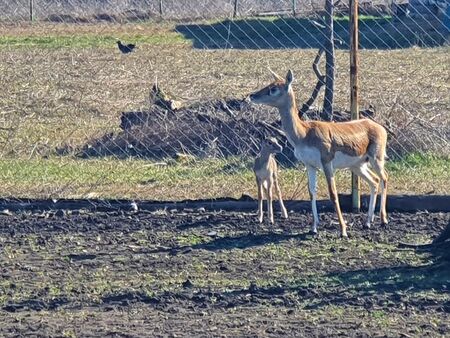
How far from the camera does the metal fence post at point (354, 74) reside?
1130cm

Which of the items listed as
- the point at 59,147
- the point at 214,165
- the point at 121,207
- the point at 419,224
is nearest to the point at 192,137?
the point at 214,165

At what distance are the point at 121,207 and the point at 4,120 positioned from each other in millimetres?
4347

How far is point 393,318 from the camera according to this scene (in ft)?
24.9

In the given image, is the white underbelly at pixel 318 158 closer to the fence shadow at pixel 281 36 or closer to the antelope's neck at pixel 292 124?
the antelope's neck at pixel 292 124

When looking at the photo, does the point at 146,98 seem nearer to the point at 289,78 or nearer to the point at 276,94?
the point at 276,94

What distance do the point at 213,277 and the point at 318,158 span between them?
2.22 m

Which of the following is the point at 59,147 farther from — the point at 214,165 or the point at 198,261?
the point at 198,261

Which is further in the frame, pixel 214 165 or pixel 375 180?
pixel 214 165

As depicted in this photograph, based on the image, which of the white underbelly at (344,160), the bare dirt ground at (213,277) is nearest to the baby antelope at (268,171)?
the bare dirt ground at (213,277)

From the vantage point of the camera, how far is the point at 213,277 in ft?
29.2

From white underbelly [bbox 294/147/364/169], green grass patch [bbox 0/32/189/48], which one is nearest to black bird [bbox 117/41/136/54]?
green grass patch [bbox 0/32/189/48]

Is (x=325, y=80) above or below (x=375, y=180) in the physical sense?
above

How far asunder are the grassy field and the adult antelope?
111 centimetres

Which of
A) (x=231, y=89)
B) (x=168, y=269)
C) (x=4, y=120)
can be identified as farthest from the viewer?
(x=231, y=89)
